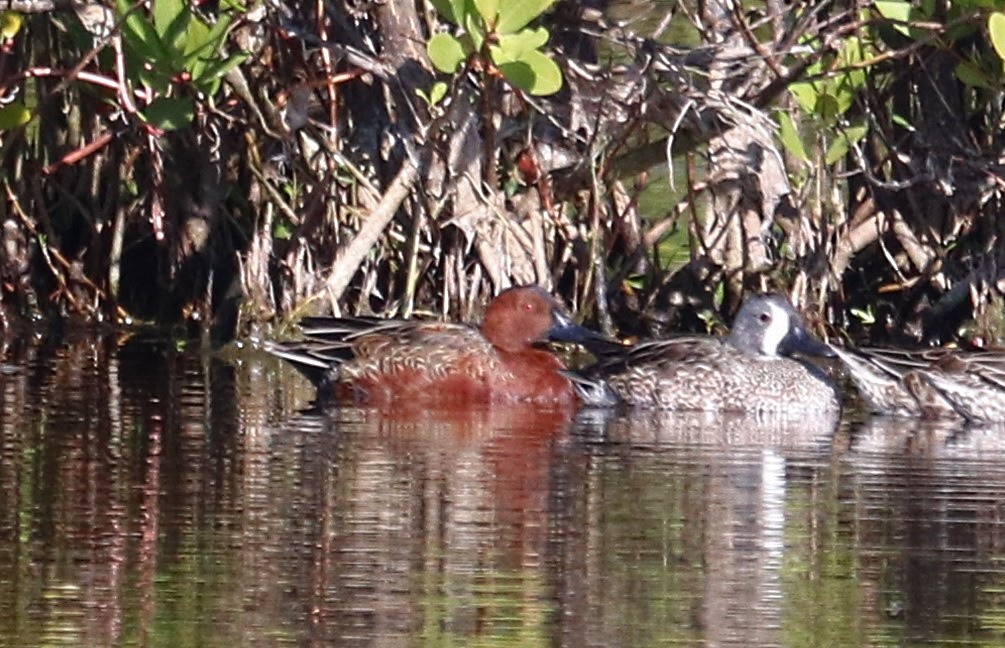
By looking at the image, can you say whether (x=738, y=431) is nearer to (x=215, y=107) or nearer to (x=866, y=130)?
(x=866, y=130)

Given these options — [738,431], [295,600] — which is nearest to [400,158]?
[738,431]

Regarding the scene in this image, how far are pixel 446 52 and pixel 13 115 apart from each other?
2002 mm

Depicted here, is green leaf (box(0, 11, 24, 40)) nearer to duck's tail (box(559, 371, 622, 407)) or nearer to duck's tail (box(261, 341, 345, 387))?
duck's tail (box(261, 341, 345, 387))

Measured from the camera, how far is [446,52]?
32.4 ft

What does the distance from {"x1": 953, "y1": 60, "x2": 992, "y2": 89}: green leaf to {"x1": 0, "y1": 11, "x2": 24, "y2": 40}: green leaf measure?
12.1 ft

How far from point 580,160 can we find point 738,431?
2.29 metres

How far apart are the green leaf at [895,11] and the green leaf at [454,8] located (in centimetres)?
180

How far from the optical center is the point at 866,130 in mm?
11352

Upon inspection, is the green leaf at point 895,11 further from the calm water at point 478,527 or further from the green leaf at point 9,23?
the green leaf at point 9,23

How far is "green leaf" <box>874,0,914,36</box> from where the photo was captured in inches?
412

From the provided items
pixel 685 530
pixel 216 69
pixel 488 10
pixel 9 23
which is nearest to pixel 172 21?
pixel 216 69

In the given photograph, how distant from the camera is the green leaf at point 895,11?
1045 cm

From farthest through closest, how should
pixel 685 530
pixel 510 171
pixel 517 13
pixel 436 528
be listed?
pixel 510 171, pixel 517 13, pixel 685 530, pixel 436 528

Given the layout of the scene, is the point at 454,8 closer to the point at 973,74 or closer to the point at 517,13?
the point at 517,13
